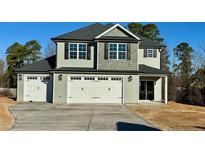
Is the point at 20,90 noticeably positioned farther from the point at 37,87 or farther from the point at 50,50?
the point at 50,50

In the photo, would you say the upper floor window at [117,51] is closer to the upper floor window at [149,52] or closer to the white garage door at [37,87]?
the upper floor window at [149,52]

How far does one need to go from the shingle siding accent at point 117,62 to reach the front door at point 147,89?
3635 millimetres

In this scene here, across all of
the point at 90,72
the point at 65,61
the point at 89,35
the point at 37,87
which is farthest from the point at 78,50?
the point at 37,87

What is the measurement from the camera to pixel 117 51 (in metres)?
22.7

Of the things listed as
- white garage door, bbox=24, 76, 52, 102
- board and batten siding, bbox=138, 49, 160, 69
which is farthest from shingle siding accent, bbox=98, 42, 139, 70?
white garage door, bbox=24, 76, 52, 102

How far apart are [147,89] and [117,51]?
216 inches

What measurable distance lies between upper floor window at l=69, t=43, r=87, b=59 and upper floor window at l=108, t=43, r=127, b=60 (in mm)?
2190

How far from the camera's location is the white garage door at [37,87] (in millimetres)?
23375

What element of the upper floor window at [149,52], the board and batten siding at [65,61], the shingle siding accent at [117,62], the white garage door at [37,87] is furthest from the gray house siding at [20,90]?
the upper floor window at [149,52]

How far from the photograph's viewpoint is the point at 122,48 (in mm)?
22703
